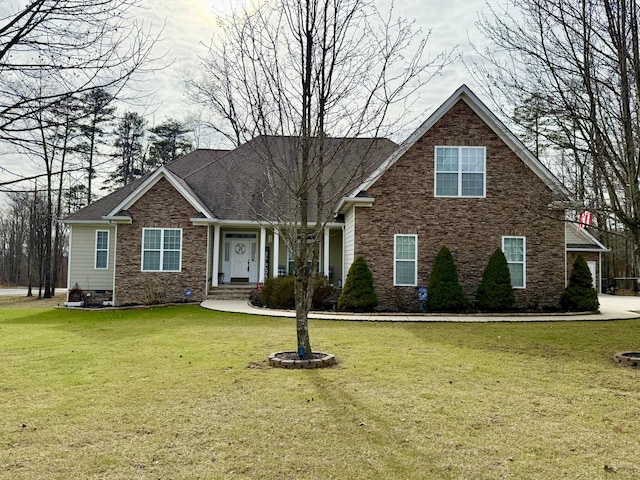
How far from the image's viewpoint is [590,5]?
8531 millimetres

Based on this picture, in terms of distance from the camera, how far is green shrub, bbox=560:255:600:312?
16891 mm

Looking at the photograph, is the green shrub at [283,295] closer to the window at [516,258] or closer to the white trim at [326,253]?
the white trim at [326,253]

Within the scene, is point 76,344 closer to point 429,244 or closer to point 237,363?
point 237,363

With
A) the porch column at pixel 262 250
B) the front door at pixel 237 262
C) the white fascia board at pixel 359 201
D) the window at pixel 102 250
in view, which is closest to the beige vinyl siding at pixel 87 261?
the window at pixel 102 250

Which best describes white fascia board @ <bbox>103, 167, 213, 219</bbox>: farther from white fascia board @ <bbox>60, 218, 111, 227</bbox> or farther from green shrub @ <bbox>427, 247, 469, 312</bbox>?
green shrub @ <bbox>427, 247, 469, 312</bbox>

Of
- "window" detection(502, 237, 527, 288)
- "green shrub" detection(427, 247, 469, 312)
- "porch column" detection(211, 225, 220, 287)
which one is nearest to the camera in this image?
"green shrub" detection(427, 247, 469, 312)

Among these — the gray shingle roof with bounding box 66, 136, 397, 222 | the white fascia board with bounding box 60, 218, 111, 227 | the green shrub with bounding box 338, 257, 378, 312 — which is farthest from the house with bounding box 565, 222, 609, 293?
the white fascia board with bounding box 60, 218, 111, 227

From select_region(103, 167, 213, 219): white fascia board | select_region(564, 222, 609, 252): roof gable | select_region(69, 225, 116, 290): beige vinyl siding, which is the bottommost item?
select_region(69, 225, 116, 290): beige vinyl siding

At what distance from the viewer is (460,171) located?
1780 centimetres

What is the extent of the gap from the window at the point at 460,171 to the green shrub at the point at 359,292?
3.85 m

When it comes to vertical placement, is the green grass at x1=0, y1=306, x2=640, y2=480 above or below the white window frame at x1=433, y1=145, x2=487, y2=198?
below

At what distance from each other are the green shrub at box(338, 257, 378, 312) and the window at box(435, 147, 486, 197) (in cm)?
385

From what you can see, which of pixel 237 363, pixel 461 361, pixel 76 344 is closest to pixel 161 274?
pixel 76 344

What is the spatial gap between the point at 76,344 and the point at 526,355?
330 inches
